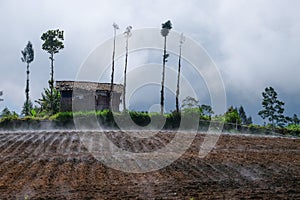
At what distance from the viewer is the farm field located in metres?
11.6

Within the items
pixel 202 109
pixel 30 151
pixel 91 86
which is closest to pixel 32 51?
pixel 91 86

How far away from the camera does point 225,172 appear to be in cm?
1462

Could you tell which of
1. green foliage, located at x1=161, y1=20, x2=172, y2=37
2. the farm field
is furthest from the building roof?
the farm field

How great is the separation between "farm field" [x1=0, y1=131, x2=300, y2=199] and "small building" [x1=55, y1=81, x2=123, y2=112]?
73.0ft

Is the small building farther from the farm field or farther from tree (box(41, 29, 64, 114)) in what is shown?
the farm field

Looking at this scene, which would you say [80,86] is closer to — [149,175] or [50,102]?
[50,102]

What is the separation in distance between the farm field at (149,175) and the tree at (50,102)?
66.9 ft

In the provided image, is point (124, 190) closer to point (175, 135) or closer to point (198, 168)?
point (198, 168)

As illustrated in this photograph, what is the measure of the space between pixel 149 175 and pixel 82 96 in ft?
99.7

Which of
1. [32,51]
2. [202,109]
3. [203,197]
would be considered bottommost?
[203,197]

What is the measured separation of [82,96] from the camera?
43.4m

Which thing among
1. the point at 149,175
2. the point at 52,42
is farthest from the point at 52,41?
the point at 149,175

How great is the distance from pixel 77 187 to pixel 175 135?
1329 centimetres

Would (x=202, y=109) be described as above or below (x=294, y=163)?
above
